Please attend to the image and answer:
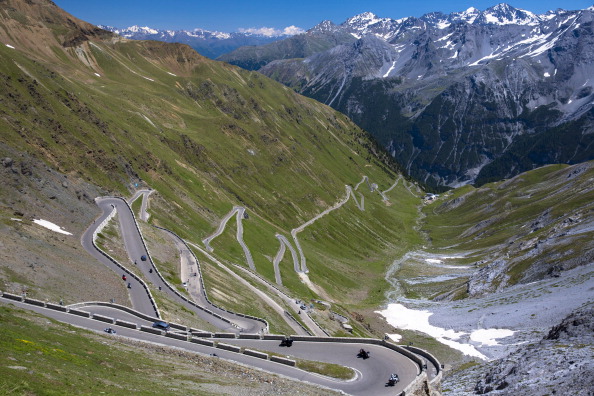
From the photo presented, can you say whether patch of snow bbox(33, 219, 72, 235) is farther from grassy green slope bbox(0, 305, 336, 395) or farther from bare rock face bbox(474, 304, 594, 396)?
bare rock face bbox(474, 304, 594, 396)

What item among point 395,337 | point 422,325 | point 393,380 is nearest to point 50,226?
point 393,380

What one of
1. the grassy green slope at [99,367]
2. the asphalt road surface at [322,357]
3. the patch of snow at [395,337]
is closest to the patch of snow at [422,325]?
the patch of snow at [395,337]

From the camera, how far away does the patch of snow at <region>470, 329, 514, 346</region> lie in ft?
277

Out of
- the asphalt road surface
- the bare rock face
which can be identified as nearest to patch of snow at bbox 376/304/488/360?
the bare rock face

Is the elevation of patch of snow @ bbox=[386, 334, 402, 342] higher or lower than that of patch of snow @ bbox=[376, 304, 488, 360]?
lower

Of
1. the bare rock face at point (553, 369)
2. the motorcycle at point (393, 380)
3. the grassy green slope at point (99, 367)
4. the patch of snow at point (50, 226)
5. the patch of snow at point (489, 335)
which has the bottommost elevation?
the grassy green slope at point (99, 367)

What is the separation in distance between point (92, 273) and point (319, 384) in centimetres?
3757

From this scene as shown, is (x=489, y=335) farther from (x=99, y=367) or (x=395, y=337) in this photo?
(x=99, y=367)

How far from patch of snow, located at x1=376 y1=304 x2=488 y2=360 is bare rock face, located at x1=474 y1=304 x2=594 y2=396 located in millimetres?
26976

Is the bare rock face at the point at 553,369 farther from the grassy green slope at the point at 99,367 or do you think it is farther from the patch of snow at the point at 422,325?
the patch of snow at the point at 422,325

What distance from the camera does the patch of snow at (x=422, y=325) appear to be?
8625cm

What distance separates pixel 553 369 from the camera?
143 feet

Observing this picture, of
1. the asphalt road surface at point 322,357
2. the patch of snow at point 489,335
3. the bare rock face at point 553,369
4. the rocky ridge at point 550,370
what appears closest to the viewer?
the bare rock face at point 553,369

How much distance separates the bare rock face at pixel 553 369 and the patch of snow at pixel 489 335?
29.1 metres
